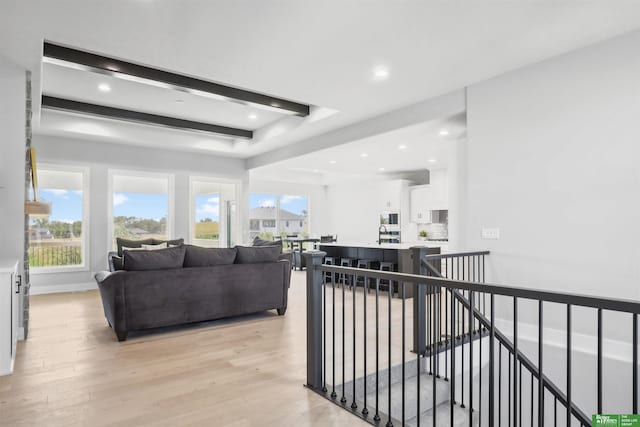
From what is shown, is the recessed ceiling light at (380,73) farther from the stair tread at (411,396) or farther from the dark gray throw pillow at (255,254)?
the stair tread at (411,396)

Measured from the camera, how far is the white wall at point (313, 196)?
1181cm

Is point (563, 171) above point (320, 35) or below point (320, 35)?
below

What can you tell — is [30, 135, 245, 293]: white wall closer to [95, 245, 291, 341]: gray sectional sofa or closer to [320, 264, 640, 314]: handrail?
[95, 245, 291, 341]: gray sectional sofa

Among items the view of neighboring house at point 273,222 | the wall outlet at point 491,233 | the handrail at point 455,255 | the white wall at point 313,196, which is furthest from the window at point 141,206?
the wall outlet at point 491,233

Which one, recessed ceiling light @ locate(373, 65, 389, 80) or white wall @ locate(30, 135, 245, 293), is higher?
recessed ceiling light @ locate(373, 65, 389, 80)

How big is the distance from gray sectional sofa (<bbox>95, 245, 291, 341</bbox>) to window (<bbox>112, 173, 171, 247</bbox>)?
374 centimetres

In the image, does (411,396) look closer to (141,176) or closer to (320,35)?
(320,35)

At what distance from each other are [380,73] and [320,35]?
105cm

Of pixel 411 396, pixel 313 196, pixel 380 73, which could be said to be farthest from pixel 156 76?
pixel 313 196

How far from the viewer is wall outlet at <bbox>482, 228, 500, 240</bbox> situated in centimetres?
436

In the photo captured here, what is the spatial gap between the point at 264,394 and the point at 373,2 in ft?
9.58

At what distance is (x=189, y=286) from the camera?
4371mm

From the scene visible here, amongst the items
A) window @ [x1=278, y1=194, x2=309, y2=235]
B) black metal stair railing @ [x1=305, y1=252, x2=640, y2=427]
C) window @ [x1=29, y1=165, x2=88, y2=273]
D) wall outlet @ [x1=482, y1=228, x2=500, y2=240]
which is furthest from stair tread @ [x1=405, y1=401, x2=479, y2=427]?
window @ [x1=278, y1=194, x2=309, y2=235]

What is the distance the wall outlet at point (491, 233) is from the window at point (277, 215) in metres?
7.72
